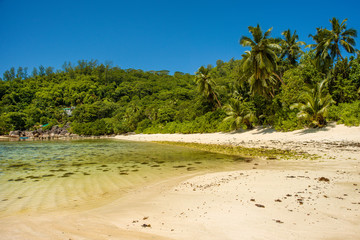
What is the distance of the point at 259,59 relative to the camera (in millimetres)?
23234

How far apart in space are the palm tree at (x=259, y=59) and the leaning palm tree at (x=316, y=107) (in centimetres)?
556

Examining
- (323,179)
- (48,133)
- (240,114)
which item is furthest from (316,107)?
(48,133)

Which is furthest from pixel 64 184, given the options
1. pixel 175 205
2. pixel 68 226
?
pixel 175 205

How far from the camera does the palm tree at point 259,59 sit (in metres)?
23.3

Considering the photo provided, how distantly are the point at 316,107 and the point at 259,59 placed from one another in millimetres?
8326

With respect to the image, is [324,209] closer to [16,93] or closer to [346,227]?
[346,227]

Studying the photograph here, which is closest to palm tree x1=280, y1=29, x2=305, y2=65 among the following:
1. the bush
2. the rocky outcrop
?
the bush

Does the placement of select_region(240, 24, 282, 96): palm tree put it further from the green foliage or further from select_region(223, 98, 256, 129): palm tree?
the green foliage

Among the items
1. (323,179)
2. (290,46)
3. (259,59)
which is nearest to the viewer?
(323,179)

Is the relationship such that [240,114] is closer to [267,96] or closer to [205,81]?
[267,96]

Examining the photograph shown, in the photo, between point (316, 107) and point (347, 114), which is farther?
point (316, 107)

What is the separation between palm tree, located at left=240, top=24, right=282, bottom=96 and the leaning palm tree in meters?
5.56

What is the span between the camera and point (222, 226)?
10.5 feet

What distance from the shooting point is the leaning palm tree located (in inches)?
711
